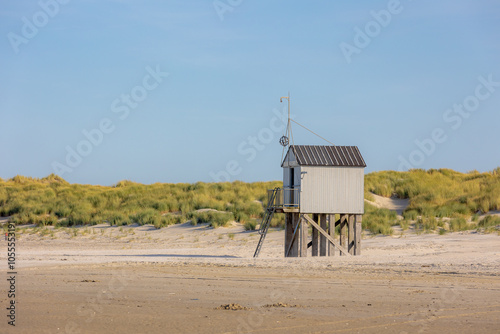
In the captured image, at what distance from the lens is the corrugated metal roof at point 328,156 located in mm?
24281

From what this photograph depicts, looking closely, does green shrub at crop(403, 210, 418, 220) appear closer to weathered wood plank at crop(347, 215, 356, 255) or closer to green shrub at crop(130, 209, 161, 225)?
weathered wood plank at crop(347, 215, 356, 255)

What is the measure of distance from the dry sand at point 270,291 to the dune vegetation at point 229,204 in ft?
21.5

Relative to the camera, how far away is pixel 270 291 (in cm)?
1566

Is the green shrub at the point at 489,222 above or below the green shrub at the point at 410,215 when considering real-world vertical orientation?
below

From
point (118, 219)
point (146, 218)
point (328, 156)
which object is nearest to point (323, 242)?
point (328, 156)

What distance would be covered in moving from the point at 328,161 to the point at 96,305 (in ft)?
41.3

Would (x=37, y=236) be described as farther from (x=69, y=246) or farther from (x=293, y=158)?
→ (x=293, y=158)

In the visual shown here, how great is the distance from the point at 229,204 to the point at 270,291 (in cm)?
3034

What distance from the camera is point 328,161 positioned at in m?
24.4

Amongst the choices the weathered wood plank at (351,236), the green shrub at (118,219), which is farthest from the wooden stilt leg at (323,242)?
the green shrub at (118,219)

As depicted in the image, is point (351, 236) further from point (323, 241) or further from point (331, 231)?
point (323, 241)

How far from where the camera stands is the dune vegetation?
3544cm

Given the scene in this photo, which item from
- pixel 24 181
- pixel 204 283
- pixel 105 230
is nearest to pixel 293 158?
pixel 204 283

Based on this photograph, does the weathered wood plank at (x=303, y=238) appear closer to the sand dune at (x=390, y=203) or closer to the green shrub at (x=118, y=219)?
the green shrub at (x=118, y=219)
